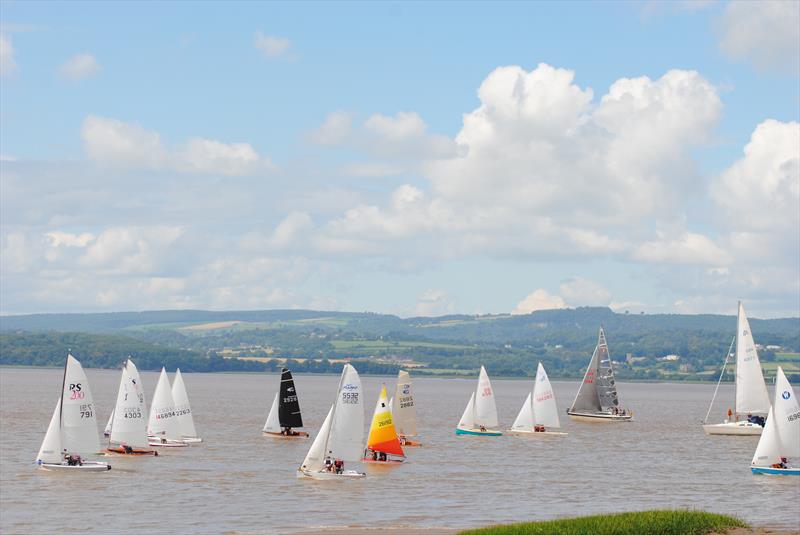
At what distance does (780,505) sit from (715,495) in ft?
17.4

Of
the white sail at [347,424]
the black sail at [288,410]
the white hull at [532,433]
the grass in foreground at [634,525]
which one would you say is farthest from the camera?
the white hull at [532,433]

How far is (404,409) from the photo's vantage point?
98500 mm

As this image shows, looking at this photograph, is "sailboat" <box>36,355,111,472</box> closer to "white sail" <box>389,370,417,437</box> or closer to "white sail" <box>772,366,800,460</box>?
"white sail" <box>389,370,417,437</box>

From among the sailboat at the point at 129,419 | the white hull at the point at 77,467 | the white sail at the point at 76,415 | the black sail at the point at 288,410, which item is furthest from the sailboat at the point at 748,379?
the white sail at the point at 76,415

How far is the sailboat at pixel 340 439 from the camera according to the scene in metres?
71.3

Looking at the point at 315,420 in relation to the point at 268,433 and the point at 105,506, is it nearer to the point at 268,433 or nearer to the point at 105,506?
the point at 268,433

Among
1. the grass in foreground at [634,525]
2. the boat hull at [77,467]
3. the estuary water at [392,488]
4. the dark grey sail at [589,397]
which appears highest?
the dark grey sail at [589,397]

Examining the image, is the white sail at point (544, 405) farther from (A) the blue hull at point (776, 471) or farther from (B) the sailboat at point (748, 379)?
(A) the blue hull at point (776, 471)

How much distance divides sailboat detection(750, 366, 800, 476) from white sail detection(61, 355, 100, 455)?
4278cm

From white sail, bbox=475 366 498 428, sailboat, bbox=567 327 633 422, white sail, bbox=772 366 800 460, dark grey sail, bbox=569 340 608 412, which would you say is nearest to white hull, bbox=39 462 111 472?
white sail, bbox=772 366 800 460

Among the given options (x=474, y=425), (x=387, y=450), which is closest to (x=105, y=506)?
(x=387, y=450)

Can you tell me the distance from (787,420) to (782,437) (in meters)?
1.35

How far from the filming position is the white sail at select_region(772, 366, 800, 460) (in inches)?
3059

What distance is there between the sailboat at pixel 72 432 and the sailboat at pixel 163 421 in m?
19.9
